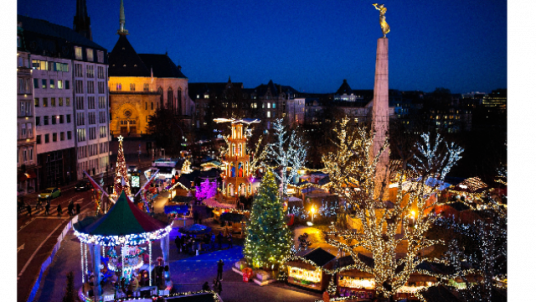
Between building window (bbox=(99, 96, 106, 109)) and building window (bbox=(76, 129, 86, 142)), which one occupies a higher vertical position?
building window (bbox=(99, 96, 106, 109))

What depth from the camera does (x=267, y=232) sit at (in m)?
19.4

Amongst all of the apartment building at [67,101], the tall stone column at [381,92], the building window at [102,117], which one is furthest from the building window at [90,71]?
the tall stone column at [381,92]

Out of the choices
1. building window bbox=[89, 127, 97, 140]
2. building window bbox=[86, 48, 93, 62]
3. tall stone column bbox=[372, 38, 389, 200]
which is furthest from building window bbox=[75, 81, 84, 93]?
tall stone column bbox=[372, 38, 389, 200]

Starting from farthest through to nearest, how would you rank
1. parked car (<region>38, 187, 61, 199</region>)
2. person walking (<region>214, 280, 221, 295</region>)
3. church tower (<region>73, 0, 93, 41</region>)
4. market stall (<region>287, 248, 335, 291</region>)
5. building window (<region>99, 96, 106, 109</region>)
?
church tower (<region>73, 0, 93, 41</region>) < building window (<region>99, 96, 106, 109</region>) < parked car (<region>38, 187, 61, 199</region>) < market stall (<region>287, 248, 335, 291</region>) < person walking (<region>214, 280, 221, 295</region>)

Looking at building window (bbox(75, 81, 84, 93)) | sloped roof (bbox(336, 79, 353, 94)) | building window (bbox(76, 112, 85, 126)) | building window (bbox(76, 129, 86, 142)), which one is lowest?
building window (bbox(76, 129, 86, 142))

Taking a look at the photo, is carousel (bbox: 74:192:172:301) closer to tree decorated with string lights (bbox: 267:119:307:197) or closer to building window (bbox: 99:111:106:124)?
tree decorated with string lights (bbox: 267:119:307:197)

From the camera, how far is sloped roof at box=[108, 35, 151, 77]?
80500mm

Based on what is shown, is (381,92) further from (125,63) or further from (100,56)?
(125,63)

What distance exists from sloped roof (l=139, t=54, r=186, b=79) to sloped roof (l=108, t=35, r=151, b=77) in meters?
3.04

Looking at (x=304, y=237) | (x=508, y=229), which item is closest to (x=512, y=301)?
(x=508, y=229)

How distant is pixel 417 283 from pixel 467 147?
138 feet

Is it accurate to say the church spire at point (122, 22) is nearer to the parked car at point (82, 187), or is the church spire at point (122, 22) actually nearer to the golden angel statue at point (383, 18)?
the parked car at point (82, 187)

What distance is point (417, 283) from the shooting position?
16.7 m

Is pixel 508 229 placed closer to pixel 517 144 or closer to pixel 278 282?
pixel 517 144
